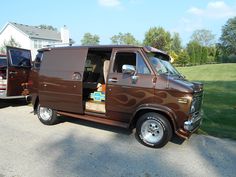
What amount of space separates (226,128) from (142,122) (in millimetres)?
2915

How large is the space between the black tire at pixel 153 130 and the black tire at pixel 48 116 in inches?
107

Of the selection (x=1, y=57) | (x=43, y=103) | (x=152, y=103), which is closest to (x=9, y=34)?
(x=1, y=57)

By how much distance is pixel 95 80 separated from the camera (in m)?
7.41

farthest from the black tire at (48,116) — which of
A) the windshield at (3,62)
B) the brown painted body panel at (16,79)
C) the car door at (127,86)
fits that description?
the windshield at (3,62)

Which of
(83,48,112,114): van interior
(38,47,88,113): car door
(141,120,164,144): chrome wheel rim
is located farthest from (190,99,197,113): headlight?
(38,47,88,113): car door

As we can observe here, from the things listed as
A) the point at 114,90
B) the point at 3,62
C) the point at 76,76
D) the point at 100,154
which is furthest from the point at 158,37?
the point at 100,154

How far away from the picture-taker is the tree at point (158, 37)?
192 ft

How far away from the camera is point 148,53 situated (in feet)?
18.4

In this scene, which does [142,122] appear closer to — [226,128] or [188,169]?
[188,169]

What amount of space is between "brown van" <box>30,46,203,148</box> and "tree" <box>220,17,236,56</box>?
270 feet

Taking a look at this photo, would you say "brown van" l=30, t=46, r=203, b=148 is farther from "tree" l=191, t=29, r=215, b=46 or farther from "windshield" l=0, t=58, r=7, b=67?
"tree" l=191, t=29, r=215, b=46

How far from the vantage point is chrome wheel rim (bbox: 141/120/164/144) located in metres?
5.33

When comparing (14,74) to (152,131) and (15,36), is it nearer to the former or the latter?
(152,131)

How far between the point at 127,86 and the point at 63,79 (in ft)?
6.22
